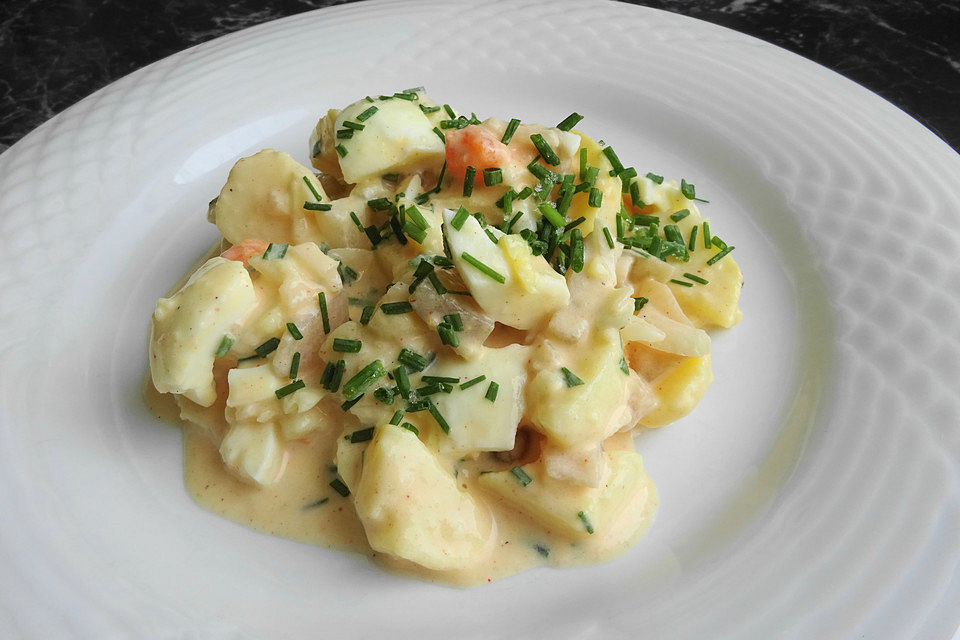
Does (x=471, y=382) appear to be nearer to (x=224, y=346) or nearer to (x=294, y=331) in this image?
(x=294, y=331)

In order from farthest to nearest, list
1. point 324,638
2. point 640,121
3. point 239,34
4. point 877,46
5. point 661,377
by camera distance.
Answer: point 877,46
point 239,34
point 640,121
point 661,377
point 324,638

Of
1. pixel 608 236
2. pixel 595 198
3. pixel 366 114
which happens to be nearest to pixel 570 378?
pixel 608 236

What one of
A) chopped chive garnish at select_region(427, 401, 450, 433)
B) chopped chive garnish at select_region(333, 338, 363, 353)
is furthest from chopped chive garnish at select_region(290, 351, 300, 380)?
chopped chive garnish at select_region(427, 401, 450, 433)

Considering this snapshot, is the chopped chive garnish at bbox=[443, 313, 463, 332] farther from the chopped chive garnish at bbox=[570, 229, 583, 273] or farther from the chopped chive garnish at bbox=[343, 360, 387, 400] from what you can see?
the chopped chive garnish at bbox=[570, 229, 583, 273]

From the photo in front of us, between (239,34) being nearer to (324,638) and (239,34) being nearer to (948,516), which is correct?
(324,638)

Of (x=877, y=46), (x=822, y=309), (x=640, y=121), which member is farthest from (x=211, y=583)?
(x=877, y=46)

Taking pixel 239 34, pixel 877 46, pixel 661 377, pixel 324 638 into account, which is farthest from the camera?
pixel 877 46

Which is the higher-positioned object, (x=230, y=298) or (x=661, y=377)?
(x=230, y=298)

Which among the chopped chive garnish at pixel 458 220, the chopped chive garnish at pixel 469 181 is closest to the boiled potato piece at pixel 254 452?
the chopped chive garnish at pixel 458 220
